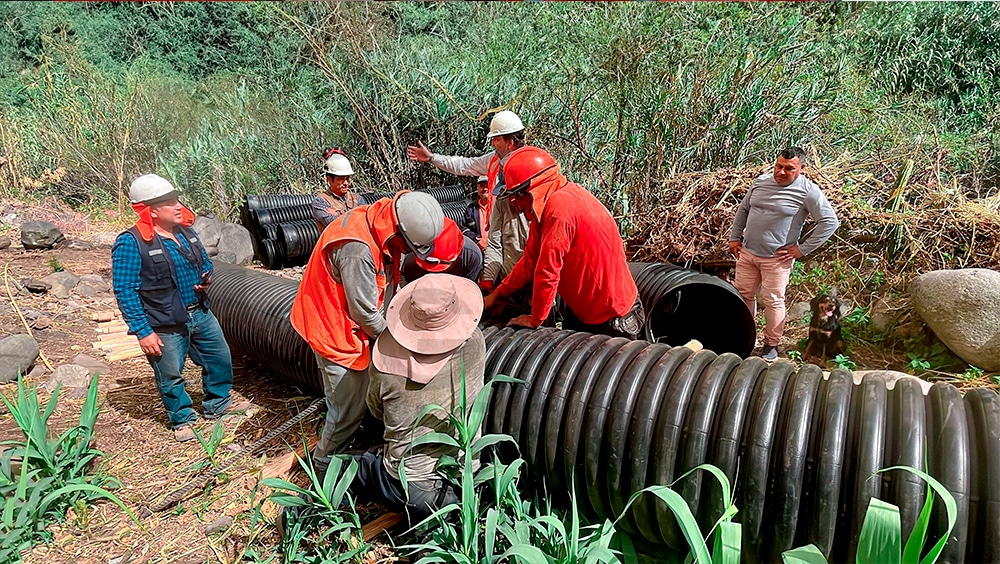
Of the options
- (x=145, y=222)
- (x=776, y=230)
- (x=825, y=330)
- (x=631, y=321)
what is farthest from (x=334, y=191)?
(x=825, y=330)

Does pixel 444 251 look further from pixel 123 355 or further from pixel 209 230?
pixel 209 230

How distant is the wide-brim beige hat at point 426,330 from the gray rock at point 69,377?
10.5ft

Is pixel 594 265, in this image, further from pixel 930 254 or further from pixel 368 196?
pixel 368 196

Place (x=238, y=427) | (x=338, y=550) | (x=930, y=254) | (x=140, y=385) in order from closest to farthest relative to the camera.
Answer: (x=338, y=550)
(x=238, y=427)
(x=140, y=385)
(x=930, y=254)

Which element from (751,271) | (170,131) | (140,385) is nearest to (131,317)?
(140,385)

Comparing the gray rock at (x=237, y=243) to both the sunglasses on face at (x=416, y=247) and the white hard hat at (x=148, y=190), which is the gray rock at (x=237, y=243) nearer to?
the white hard hat at (x=148, y=190)

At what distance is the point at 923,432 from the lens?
1.70 metres

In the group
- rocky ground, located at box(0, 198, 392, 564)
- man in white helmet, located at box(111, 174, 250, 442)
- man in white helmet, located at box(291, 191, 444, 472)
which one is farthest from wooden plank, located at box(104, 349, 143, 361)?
man in white helmet, located at box(291, 191, 444, 472)

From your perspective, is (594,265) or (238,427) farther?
(238,427)

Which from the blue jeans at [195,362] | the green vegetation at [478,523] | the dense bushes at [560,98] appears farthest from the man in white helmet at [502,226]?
the dense bushes at [560,98]

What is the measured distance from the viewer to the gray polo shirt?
13.1ft

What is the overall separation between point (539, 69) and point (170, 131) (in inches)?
355

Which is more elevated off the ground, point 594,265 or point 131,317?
point 594,265

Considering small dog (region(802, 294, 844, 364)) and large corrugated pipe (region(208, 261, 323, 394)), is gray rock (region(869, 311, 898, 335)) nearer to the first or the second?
small dog (region(802, 294, 844, 364))
